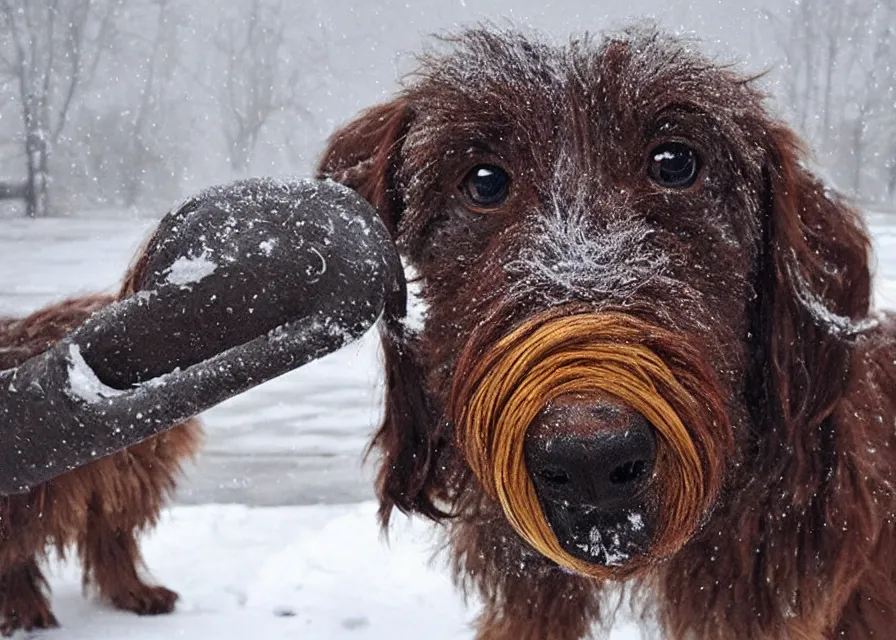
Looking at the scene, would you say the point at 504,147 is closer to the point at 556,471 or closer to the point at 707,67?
the point at 707,67

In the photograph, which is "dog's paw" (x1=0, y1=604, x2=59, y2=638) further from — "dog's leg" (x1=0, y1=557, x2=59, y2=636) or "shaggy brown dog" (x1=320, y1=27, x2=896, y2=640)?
"shaggy brown dog" (x1=320, y1=27, x2=896, y2=640)

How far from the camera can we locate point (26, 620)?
329 cm

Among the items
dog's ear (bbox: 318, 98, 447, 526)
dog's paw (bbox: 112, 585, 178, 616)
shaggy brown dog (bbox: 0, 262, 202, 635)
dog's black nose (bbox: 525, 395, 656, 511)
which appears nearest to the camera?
dog's black nose (bbox: 525, 395, 656, 511)

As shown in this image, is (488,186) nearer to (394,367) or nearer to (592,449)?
(394,367)

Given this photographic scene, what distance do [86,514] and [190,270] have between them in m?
2.11

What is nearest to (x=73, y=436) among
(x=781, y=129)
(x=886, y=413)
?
(x=781, y=129)

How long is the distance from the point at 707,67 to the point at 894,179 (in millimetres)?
11808

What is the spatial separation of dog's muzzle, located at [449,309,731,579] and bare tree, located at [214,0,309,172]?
14.6m

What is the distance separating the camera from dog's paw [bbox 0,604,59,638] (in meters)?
3.29

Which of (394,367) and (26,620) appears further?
(26,620)

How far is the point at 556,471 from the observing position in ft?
4.45

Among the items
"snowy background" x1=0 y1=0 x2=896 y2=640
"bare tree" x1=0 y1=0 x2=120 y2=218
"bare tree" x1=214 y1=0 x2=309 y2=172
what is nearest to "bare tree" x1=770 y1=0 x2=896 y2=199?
"snowy background" x1=0 y1=0 x2=896 y2=640

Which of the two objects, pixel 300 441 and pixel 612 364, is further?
pixel 300 441

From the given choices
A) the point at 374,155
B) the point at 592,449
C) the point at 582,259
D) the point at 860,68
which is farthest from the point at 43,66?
the point at 592,449
